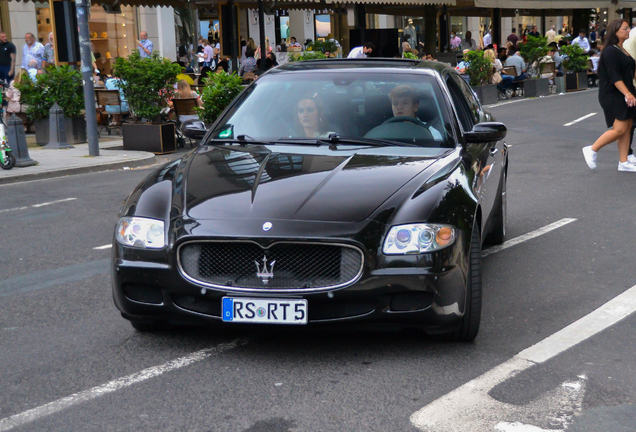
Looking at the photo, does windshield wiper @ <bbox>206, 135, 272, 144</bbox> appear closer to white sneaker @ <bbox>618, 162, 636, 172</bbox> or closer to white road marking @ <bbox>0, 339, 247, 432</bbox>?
white road marking @ <bbox>0, 339, 247, 432</bbox>

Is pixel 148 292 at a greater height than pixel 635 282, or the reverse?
pixel 148 292

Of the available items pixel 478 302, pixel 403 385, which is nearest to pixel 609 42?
pixel 478 302

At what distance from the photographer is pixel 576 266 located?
6.50 m

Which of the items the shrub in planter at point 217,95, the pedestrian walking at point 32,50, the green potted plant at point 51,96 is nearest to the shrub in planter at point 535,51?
the shrub in planter at point 217,95

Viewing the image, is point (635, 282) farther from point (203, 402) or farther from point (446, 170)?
point (203, 402)

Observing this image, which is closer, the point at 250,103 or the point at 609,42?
the point at 250,103

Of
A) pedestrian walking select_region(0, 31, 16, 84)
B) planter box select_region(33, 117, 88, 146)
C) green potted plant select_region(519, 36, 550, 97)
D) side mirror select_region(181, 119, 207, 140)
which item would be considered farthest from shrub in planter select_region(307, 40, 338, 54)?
side mirror select_region(181, 119, 207, 140)

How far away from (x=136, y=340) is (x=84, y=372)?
1.70 ft

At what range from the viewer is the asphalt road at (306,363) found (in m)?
3.75

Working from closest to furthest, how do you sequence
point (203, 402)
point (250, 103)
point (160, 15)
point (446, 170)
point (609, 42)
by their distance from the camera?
1. point (203, 402)
2. point (446, 170)
3. point (250, 103)
4. point (609, 42)
5. point (160, 15)

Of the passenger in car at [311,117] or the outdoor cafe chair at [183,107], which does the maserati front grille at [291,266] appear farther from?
the outdoor cafe chair at [183,107]

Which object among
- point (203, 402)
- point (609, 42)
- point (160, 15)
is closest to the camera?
point (203, 402)

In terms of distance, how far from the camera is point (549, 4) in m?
36.1

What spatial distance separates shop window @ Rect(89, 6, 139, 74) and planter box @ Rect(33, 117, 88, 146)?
41.6 ft
